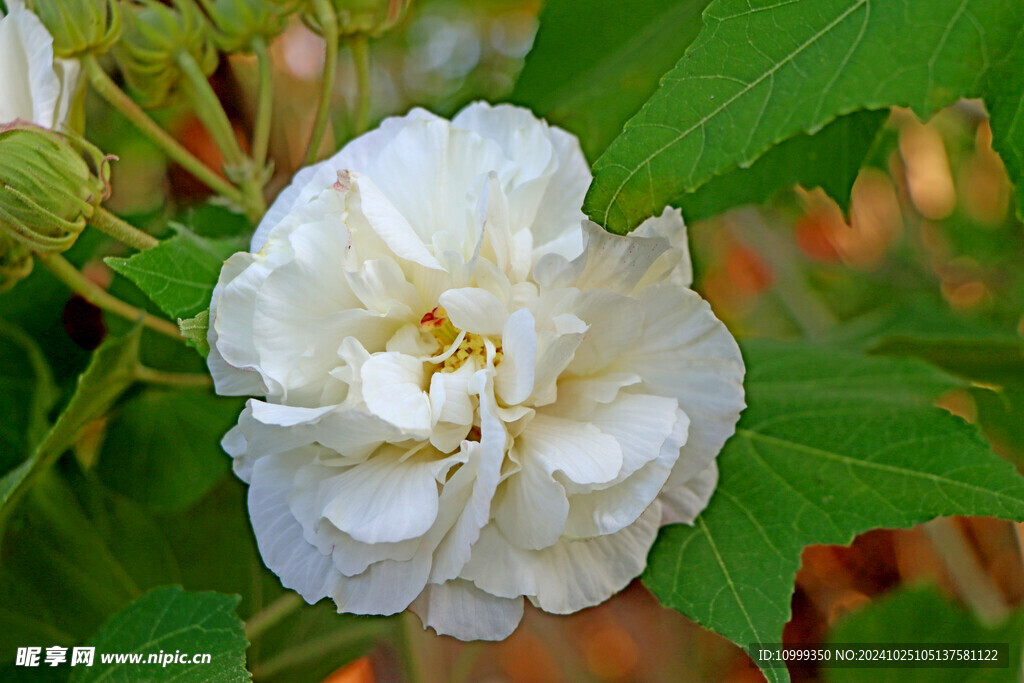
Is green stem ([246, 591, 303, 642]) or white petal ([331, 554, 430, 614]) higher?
white petal ([331, 554, 430, 614])

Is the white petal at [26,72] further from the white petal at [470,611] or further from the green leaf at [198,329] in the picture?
the white petal at [470,611]

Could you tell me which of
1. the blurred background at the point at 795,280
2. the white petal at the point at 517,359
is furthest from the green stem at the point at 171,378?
the white petal at the point at 517,359

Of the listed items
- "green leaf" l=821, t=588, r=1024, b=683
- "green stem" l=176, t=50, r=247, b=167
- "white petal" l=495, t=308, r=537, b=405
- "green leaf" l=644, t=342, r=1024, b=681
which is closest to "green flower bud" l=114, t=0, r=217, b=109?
"green stem" l=176, t=50, r=247, b=167

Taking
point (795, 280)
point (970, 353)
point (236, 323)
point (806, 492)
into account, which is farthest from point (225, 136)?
point (795, 280)

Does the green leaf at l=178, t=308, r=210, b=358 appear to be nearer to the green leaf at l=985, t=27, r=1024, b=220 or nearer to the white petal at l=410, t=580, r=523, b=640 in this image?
the white petal at l=410, t=580, r=523, b=640

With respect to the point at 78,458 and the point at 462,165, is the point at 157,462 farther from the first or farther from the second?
the point at 462,165

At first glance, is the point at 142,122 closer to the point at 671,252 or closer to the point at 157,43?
the point at 157,43
